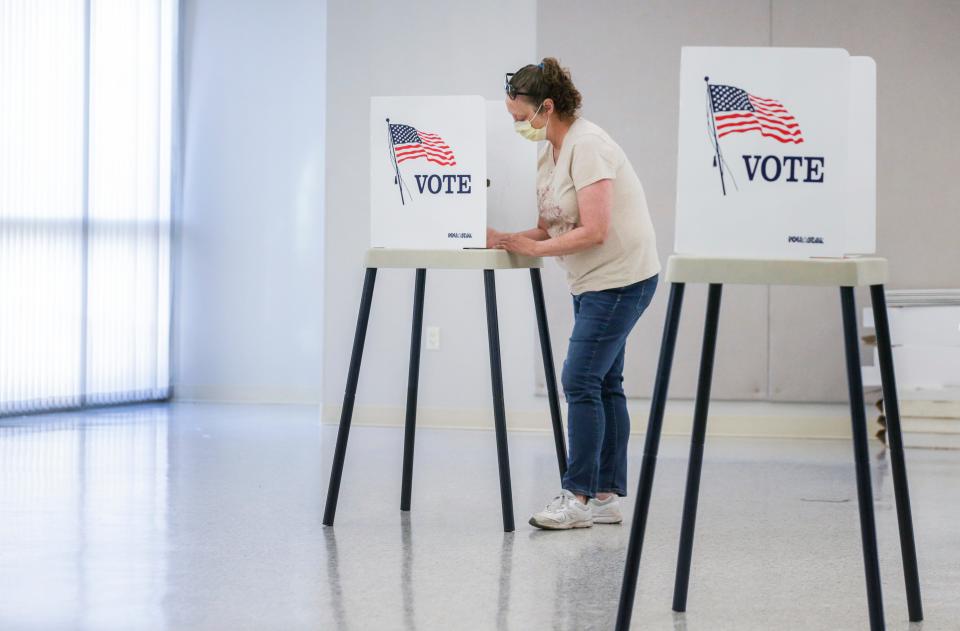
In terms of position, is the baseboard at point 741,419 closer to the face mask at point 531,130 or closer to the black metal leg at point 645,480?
the face mask at point 531,130

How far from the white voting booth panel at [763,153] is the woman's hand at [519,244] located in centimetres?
89

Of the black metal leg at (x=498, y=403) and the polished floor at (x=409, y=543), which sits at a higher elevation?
the black metal leg at (x=498, y=403)

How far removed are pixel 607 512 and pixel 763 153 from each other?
4.77 feet

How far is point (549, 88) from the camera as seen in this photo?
318cm

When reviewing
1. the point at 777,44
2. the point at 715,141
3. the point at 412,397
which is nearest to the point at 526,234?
the point at 412,397

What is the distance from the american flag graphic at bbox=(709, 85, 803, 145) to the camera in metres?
A: 2.28

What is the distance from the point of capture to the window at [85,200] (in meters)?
5.64

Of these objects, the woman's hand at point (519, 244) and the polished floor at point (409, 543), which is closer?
the polished floor at point (409, 543)

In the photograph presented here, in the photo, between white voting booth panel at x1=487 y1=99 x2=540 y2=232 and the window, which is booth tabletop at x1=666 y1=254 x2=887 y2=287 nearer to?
white voting booth panel at x1=487 y1=99 x2=540 y2=232

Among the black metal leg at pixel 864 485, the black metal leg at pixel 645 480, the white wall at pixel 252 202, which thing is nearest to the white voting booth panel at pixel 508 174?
the black metal leg at pixel 645 480

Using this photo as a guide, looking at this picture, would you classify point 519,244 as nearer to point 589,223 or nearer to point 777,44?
point 589,223

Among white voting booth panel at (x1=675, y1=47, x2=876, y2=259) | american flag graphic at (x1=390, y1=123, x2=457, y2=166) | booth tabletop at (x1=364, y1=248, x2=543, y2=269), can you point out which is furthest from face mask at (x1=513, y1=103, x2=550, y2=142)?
white voting booth panel at (x1=675, y1=47, x2=876, y2=259)

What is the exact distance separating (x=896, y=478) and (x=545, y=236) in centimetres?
132

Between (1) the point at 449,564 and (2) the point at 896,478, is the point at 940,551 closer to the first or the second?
(2) the point at 896,478
